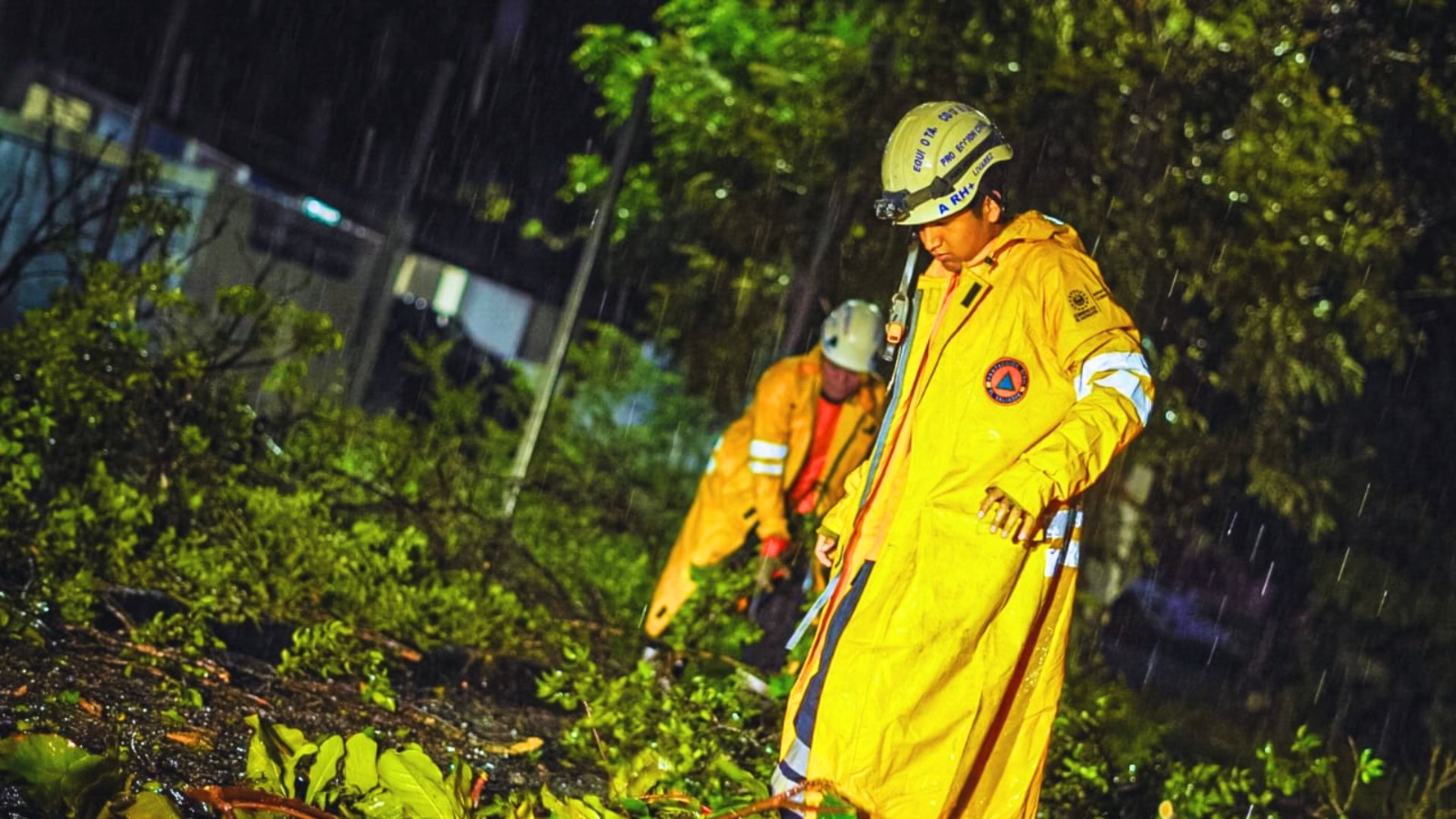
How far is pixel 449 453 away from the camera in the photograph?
8.02 m

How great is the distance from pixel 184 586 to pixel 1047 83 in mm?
5647

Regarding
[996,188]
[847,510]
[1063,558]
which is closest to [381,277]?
[847,510]

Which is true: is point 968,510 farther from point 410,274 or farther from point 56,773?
point 410,274

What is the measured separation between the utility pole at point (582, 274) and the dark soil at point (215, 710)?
340cm

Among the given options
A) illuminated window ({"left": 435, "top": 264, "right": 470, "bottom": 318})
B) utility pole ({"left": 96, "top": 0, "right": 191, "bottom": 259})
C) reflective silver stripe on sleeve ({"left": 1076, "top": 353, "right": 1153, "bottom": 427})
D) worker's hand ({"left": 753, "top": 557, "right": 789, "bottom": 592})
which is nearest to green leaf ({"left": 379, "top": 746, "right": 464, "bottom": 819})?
reflective silver stripe on sleeve ({"left": 1076, "top": 353, "right": 1153, "bottom": 427})

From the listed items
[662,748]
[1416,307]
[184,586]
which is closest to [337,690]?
[184,586]

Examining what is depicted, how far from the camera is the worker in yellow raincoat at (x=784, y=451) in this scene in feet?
20.6

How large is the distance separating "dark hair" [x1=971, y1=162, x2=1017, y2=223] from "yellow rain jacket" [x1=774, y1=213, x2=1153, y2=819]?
11 centimetres

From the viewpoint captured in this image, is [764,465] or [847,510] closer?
[847,510]

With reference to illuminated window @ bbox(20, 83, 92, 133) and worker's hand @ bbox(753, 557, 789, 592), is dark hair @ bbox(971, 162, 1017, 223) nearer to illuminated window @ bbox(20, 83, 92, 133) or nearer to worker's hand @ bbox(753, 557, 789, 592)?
worker's hand @ bbox(753, 557, 789, 592)

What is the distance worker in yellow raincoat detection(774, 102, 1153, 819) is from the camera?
10.0 ft

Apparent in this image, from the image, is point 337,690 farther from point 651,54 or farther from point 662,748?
point 651,54

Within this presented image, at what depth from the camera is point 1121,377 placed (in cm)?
307

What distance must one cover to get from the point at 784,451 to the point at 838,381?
1.77 feet
